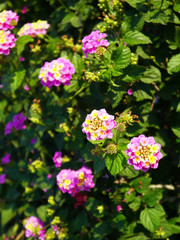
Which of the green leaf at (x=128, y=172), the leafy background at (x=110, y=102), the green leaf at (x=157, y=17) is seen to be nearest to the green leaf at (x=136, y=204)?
the leafy background at (x=110, y=102)

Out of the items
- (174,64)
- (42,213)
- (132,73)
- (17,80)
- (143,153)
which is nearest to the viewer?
(143,153)

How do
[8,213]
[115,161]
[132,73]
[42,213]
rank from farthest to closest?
[8,213] → [42,213] → [132,73] → [115,161]

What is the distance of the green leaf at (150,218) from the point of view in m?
1.88

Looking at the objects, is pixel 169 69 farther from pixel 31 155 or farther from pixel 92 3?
pixel 31 155

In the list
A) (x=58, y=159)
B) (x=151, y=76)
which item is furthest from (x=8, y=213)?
(x=151, y=76)

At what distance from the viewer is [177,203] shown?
7.47ft

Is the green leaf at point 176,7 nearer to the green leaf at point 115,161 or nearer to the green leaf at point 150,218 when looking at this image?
the green leaf at point 115,161

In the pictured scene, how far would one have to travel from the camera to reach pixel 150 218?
1905 millimetres

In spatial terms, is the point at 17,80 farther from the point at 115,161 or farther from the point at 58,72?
the point at 115,161

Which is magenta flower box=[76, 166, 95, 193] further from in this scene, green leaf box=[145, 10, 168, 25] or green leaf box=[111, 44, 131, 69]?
green leaf box=[145, 10, 168, 25]

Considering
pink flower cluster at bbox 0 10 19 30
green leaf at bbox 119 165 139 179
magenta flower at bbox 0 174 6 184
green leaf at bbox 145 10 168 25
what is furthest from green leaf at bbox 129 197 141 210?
magenta flower at bbox 0 174 6 184

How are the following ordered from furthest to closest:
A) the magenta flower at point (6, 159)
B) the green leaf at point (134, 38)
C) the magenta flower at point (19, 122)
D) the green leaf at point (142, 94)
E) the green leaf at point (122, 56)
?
1. the magenta flower at point (6, 159)
2. the magenta flower at point (19, 122)
3. the green leaf at point (142, 94)
4. the green leaf at point (134, 38)
5. the green leaf at point (122, 56)

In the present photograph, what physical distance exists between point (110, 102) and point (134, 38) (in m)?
0.50

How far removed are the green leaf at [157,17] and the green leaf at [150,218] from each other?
129cm
